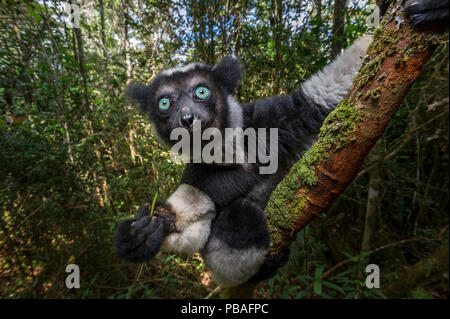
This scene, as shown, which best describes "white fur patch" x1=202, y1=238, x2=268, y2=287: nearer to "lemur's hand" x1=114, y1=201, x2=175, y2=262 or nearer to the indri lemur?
the indri lemur

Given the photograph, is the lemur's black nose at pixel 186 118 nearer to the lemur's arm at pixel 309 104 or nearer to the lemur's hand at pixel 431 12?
the lemur's arm at pixel 309 104

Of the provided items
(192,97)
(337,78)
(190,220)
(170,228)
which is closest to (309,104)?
(337,78)

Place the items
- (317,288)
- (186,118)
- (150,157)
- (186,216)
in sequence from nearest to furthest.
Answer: (186,118) → (186,216) → (317,288) → (150,157)

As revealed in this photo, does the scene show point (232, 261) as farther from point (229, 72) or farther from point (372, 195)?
point (372, 195)

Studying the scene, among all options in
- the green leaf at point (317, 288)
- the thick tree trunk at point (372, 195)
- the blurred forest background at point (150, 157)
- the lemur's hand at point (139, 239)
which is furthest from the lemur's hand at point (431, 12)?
the green leaf at point (317, 288)

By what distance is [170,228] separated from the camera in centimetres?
142

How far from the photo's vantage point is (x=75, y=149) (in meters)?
2.94

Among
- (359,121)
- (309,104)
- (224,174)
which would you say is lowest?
(224,174)

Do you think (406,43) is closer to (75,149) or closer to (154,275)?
(75,149)

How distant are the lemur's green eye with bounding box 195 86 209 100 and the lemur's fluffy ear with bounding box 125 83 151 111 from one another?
1.70 ft

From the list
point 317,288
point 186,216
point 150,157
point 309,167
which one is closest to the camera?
point 309,167

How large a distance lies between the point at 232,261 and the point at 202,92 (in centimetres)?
121

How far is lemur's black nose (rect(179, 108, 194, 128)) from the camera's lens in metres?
1.37

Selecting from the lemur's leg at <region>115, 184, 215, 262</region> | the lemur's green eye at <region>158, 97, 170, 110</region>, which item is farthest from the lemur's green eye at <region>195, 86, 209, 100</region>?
the lemur's leg at <region>115, 184, 215, 262</region>
